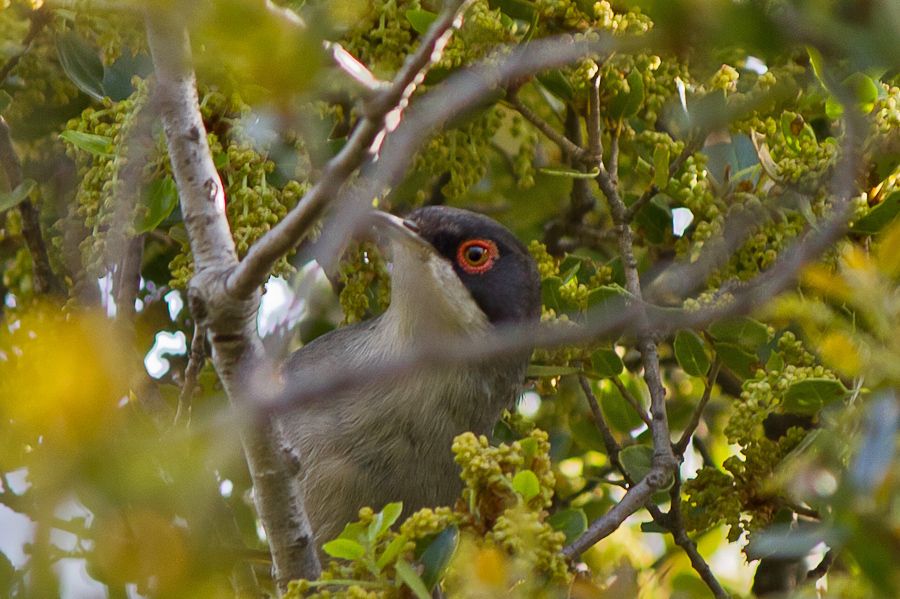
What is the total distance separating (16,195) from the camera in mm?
4836

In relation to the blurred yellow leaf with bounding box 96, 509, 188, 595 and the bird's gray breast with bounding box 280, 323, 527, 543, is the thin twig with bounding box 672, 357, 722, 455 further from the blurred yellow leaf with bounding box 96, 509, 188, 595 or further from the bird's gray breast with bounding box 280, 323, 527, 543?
the blurred yellow leaf with bounding box 96, 509, 188, 595

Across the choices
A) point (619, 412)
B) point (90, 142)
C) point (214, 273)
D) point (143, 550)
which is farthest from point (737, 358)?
point (143, 550)

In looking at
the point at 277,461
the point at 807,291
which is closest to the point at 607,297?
the point at 807,291

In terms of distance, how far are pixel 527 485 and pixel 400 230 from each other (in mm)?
2026

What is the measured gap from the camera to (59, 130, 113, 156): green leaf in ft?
14.0

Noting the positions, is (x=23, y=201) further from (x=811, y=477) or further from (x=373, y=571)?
(x=811, y=477)

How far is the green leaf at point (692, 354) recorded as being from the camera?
512 cm

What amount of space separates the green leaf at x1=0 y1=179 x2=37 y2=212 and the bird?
4.33ft

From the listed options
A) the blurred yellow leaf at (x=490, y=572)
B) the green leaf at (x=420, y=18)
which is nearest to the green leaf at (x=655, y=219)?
the green leaf at (x=420, y=18)

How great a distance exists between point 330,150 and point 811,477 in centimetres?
314

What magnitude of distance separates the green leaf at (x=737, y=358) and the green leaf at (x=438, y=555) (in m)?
1.95

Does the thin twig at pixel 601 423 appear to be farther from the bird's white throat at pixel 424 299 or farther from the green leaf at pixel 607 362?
the bird's white throat at pixel 424 299

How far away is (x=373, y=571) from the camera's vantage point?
11.1 ft

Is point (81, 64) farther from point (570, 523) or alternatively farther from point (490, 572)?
point (490, 572)
